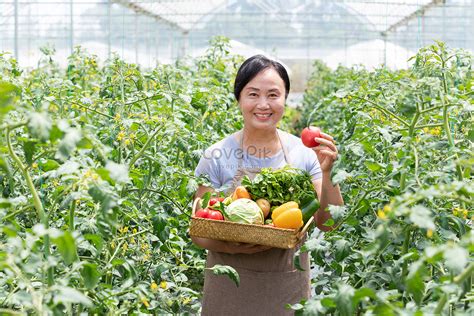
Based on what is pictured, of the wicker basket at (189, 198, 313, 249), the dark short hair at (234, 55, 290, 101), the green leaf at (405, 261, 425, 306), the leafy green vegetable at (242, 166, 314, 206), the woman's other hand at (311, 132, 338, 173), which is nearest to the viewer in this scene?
the green leaf at (405, 261, 425, 306)

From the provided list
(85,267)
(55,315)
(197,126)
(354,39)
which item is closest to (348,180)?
(85,267)

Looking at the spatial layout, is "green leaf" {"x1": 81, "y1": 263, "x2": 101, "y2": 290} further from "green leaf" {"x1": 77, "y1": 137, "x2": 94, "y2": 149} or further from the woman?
the woman

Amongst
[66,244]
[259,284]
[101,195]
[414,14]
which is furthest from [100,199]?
[414,14]

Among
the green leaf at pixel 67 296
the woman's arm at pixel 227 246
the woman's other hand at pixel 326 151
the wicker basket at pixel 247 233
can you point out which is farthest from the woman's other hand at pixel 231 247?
the green leaf at pixel 67 296

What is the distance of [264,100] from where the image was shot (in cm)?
285

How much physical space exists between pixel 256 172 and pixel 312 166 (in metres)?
0.24

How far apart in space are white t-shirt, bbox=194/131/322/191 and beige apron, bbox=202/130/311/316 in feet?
Answer: 0.24

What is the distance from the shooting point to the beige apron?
9.24ft

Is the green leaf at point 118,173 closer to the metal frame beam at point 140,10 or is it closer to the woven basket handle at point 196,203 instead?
the woven basket handle at point 196,203

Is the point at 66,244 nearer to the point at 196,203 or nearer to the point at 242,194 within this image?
the point at 242,194

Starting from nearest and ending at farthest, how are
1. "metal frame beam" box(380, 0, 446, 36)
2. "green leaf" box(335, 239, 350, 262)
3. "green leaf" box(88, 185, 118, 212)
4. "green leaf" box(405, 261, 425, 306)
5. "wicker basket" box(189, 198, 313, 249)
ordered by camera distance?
"green leaf" box(405, 261, 425, 306) → "green leaf" box(88, 185, 118, 212) → "green leaf" box(335, 239, 350, 262) → "wicker basket" box(189, 198, 313, 249) → "metal frame beam" box(380, 0, 446, 36)

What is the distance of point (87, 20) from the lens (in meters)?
18.0

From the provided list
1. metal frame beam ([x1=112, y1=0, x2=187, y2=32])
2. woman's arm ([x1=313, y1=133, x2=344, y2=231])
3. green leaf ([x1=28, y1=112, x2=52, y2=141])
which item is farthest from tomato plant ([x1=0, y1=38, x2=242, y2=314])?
metal frame beam ([x1=112, y1=0, x2=187, y2=32])

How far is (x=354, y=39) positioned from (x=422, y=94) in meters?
18.3
